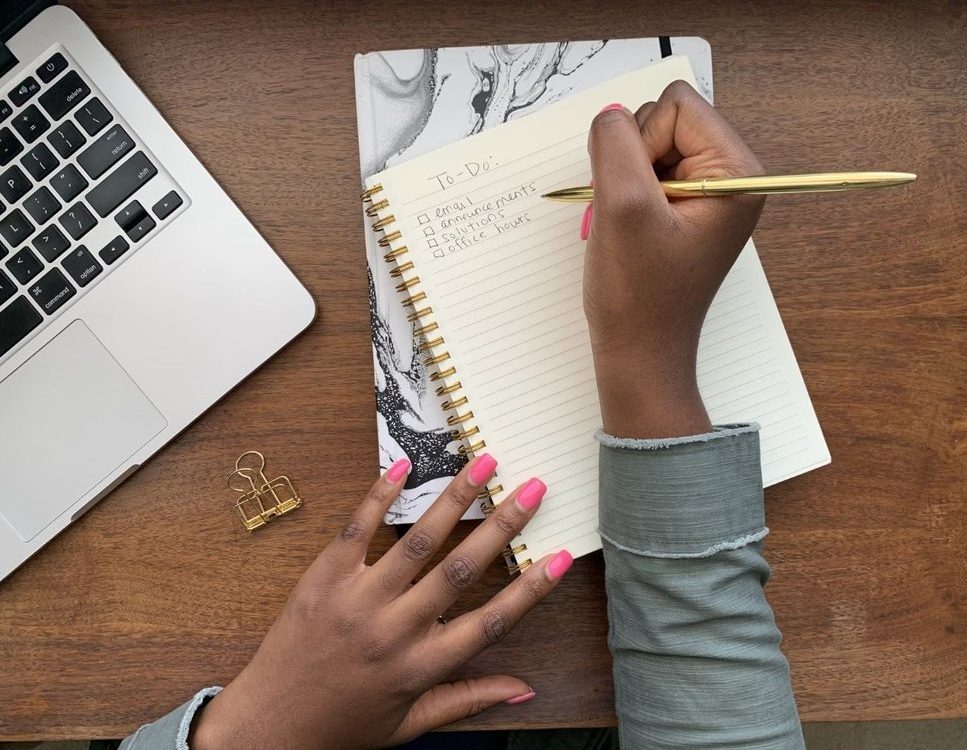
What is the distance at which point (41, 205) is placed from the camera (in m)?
0.52

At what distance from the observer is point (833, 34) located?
0.55 meters

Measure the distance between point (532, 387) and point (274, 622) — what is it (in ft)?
0.83

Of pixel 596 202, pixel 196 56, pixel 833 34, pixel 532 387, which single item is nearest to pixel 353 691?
pixel 532 387

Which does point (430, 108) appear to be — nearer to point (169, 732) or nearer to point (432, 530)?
point (432, 530)

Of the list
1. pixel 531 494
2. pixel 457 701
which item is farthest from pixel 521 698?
pixel 531 494

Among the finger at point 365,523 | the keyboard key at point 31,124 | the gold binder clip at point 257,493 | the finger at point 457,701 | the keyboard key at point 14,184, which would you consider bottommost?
the finger at point 457,701

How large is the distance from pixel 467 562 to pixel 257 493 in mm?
159

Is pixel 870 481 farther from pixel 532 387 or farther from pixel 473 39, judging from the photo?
pixel 473 39

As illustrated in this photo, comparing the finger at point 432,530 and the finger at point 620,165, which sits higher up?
the finger at point 620,165

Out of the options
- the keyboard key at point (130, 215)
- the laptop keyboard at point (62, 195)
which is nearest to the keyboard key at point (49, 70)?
the laptop keyboard at point (62, 195)

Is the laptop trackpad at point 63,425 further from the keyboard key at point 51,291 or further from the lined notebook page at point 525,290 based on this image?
the lined notebook page at point 525,290

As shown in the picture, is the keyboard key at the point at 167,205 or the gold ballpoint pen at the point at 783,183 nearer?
the gold ballpoint pen at the point at 783,183

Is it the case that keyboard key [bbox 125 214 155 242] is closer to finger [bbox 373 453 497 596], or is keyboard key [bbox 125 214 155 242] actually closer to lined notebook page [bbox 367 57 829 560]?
lined notebook page [bbox 367 57 829 560]

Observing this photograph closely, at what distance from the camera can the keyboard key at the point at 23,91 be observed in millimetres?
519
